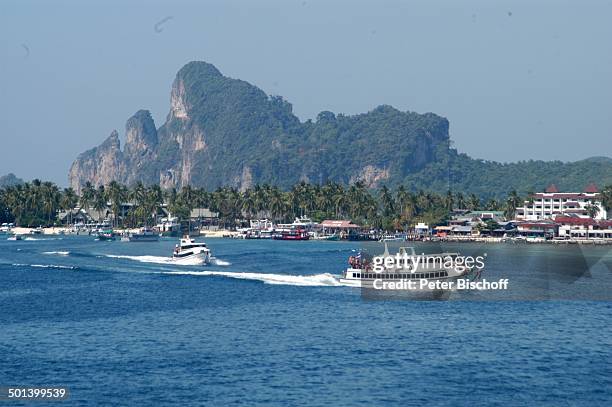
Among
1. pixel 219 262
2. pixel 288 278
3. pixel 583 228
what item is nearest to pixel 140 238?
pixel 219 262

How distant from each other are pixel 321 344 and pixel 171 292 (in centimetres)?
3066

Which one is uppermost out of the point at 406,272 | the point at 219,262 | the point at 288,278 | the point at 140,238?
the point at 140,238

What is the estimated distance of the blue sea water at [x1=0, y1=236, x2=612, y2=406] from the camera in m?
46.4

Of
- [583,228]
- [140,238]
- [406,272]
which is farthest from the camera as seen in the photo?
[583,228]

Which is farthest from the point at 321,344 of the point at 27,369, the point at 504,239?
the point at 504,239

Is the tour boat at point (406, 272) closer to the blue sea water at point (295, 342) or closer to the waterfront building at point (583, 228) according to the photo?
the blue sea water at point (295, 342)

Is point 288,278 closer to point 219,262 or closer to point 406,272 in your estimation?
point 406,272

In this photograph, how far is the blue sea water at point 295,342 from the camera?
46.4 metres

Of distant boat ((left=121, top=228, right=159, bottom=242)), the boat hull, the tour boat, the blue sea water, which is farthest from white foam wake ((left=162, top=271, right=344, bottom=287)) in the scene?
distant boat ((left=121, top=228, right=159, bottom=242))

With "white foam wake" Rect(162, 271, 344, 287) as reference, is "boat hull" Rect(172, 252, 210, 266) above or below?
above

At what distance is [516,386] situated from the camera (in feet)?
157

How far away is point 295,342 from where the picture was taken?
58.8 m

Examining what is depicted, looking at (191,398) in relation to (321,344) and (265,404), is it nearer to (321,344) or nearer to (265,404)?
(265,404)

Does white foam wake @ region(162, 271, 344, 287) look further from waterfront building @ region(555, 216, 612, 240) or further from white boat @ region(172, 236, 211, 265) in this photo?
waterfront building @ region(555, 216, 612, 240)
